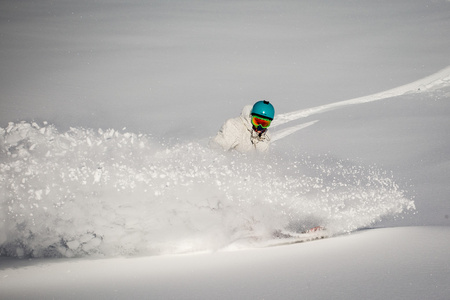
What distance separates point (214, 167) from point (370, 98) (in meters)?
5.91

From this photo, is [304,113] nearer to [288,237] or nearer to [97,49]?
[288,237]

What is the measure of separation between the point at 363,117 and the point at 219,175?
4.87 m

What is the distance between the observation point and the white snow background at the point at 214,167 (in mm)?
3498

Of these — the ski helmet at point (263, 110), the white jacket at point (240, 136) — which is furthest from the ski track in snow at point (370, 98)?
the ski helmet at point (263, 110)

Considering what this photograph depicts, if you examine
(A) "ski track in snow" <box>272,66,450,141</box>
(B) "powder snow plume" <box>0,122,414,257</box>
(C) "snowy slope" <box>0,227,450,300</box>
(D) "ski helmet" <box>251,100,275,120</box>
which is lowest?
(C) "snowy slope" <box>0,227,450,300</box>

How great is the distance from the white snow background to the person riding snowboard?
0.16m

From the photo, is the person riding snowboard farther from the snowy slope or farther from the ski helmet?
the snowy slope

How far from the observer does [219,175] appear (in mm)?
4969

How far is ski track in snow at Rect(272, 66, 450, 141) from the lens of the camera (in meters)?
8.41

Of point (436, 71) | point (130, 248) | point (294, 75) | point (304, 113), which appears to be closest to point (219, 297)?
point (130, 248)

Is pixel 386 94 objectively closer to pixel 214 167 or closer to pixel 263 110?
pixel 263 110

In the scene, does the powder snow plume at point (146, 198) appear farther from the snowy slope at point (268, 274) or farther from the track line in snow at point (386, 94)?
the track line in snow at point (386, 94)

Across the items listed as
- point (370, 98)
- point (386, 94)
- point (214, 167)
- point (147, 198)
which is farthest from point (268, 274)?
point (386, 94)

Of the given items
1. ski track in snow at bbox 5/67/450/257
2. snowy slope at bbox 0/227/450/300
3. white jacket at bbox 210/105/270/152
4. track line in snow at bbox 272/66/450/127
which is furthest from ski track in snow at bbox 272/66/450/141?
snowy slope at bbox 0/227/450/300
